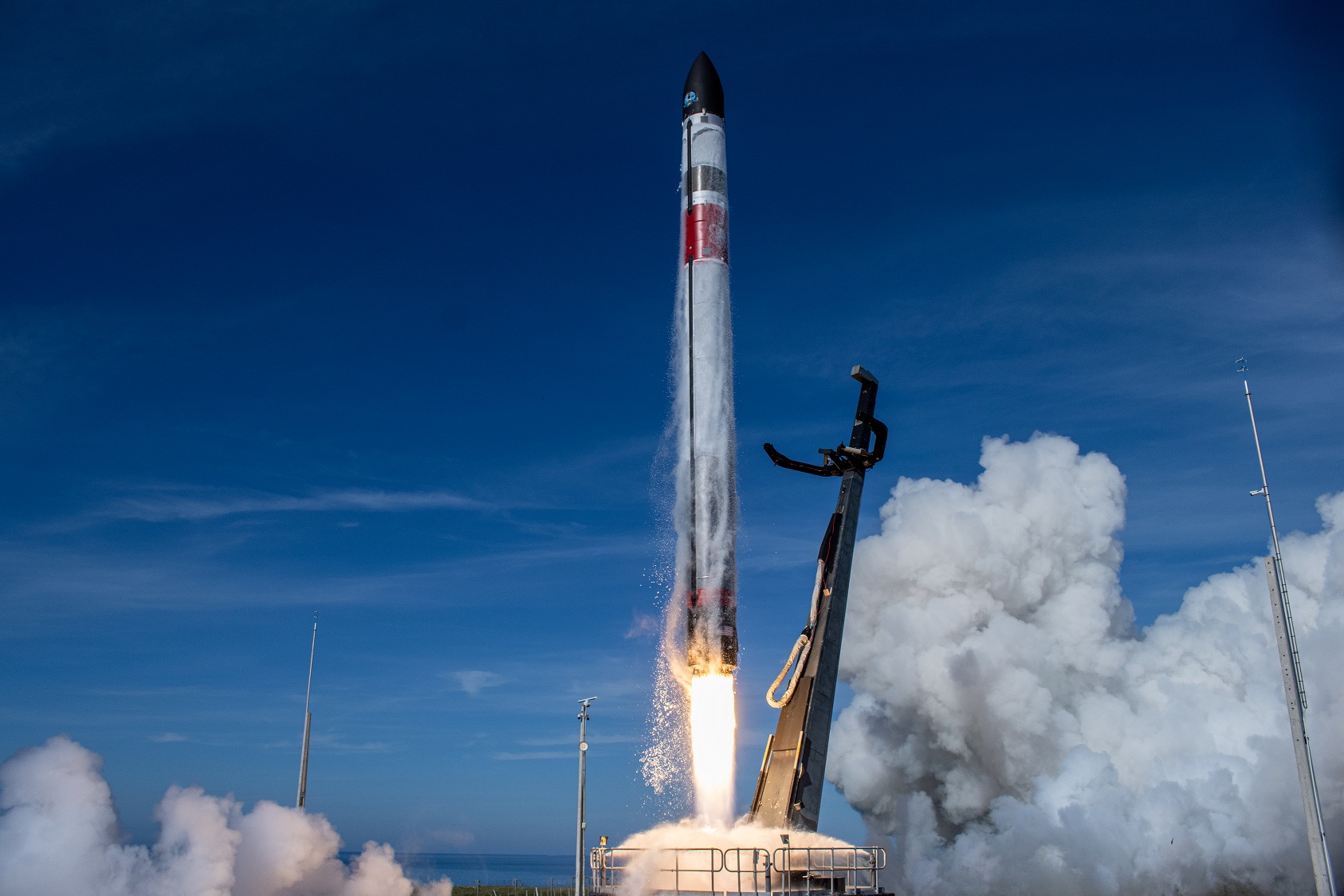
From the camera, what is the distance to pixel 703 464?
102ft

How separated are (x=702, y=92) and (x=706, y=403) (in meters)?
10.4

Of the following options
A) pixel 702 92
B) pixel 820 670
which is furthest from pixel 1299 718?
pixel 702 92

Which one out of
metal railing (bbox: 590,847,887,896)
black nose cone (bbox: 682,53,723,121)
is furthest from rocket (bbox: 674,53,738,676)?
metal railing (bbox: 590,847,887,896)

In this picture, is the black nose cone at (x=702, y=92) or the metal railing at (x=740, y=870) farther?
the black nose cone at (x=702, y=92)

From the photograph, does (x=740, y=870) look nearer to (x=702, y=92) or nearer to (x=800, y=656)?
(x=800, y=656)

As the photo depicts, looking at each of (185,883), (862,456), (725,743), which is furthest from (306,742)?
(862,456)

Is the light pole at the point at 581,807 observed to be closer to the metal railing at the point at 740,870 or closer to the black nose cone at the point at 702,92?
the metal railing at the point at 740,870

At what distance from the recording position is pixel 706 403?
1240 inches

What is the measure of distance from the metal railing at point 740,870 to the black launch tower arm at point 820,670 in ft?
6.70

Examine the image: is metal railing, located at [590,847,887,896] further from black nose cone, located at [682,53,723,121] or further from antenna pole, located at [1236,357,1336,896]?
black nose cone, located at [682,53,723,121]

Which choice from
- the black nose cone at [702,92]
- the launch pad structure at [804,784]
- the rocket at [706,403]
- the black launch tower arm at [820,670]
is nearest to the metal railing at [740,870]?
the launch pad structure at [804,784]

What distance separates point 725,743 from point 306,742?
15566 millimetres

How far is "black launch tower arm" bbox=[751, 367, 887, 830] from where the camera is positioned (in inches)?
1156

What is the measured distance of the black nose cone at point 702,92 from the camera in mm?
34219
